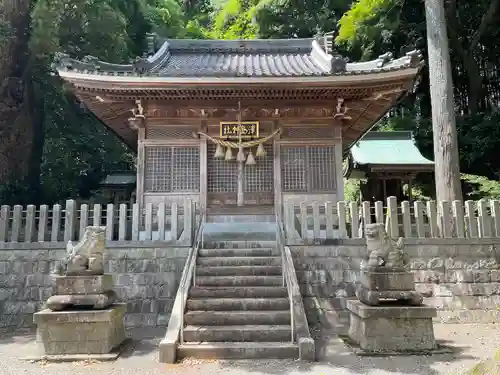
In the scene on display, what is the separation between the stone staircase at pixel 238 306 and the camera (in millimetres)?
5875

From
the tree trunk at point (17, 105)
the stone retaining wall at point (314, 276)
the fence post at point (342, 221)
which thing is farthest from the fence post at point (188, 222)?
the tree trunk at point (17, 105)

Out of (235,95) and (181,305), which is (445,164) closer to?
(235,95)

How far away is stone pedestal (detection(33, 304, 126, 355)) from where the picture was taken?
6.03m

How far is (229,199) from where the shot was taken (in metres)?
11.1

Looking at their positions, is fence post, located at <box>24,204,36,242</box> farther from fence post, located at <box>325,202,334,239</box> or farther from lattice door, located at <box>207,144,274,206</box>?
fence post, located at <box>325,202,334,239</box>

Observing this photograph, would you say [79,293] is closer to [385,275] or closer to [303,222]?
[303,222]

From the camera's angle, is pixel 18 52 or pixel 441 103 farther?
pixel 18 52

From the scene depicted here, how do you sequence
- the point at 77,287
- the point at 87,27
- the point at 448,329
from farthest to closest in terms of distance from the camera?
the point at 87,27
the point at 448,329
the point at 77,287

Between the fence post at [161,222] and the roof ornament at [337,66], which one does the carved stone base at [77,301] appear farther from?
the roof ornament at [337,66]

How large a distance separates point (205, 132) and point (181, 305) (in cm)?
580

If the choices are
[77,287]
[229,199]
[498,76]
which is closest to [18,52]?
[229,199]

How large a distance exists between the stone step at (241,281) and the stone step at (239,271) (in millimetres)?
232

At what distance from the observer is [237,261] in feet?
26.8

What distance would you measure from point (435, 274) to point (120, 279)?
6.43 metres
